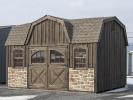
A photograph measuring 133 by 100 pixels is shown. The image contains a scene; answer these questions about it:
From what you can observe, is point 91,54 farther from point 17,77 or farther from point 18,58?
point 17,77

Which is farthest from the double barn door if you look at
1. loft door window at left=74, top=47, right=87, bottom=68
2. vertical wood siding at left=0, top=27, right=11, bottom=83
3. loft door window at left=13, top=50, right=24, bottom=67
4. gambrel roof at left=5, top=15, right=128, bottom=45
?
vertical wood siding at left=0, top=27, right=11, bottom=83

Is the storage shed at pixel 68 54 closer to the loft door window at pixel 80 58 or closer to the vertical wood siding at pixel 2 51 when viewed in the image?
the loft door window at pixel 80 58

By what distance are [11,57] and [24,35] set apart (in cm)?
160

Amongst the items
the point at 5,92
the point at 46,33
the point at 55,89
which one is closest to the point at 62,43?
the point at 46,33

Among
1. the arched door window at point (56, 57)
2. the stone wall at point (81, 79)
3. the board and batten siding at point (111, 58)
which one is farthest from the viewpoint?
the arched door window at point (56, 57)

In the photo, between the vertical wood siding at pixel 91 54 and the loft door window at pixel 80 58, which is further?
the loft door window at pixel 80 58

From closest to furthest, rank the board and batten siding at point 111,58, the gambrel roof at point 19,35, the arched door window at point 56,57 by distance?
the board and batten siding at point 111,58, the arched door window at point 56,57, the gambrel roof at point 19,35

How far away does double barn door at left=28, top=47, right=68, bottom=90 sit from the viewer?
20125 mm

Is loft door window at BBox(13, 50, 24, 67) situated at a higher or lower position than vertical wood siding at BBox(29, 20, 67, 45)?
lower

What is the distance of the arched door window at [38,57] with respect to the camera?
20.9 meters

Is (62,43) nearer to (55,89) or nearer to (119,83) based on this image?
(55,89)

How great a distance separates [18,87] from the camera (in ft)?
72.4

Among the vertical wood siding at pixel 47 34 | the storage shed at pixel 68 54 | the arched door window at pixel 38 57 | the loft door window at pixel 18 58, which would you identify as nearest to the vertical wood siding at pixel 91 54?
the storage shed at pixel 68 54

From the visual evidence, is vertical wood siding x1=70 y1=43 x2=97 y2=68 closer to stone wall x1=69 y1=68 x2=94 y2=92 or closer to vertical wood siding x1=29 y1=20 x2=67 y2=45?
stone wall x1=69 y1=68 x2=94 y2=92
